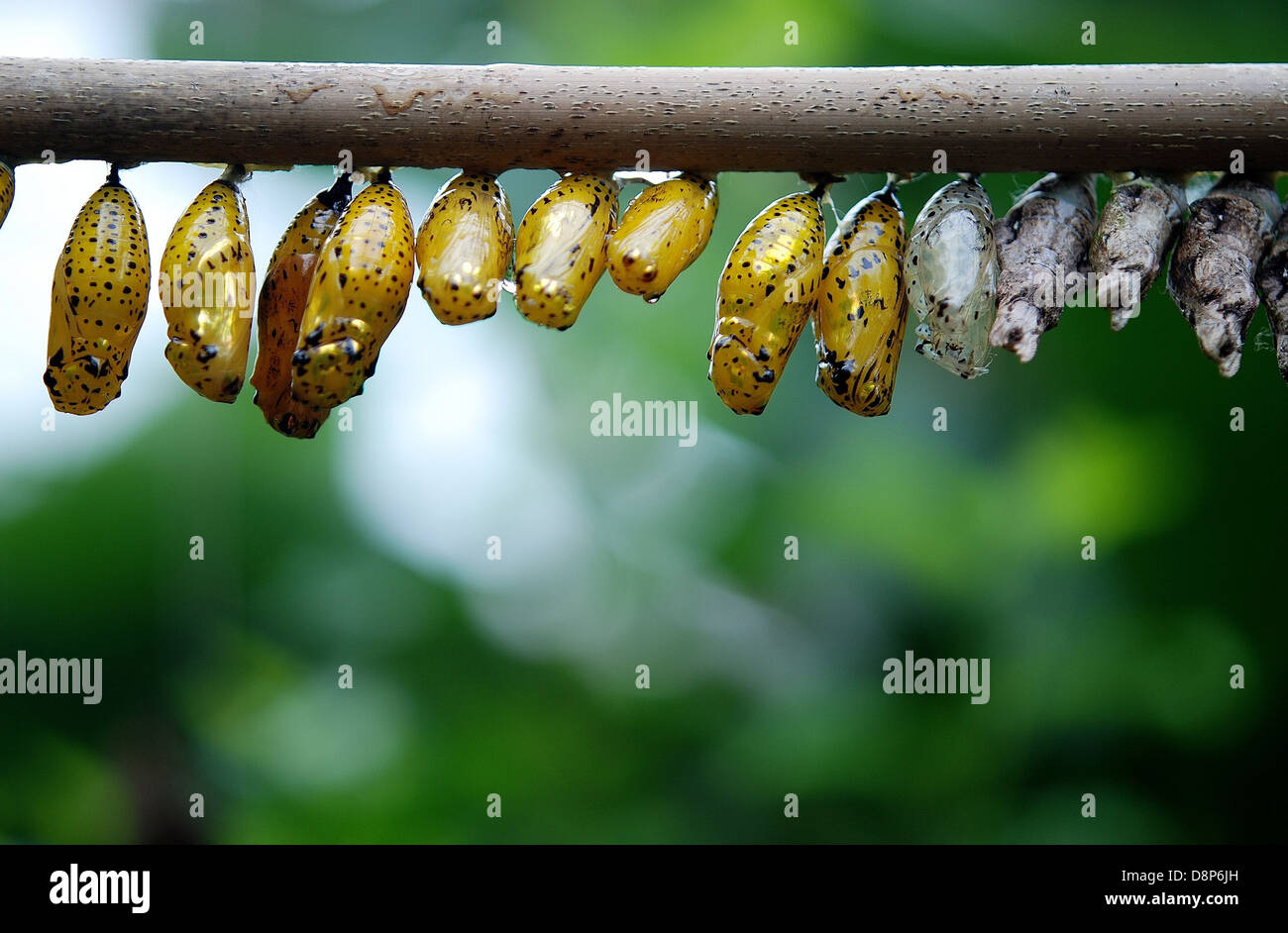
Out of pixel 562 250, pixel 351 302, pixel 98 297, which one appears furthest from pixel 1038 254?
pixel 98 297

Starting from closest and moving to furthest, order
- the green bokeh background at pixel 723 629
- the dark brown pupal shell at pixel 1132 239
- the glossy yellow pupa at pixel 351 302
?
the glossy yellow pupa at pixel 351 302 → the dark brown pupal shell at pixel 1132 239 → the green bokeh background at pixel 723 629

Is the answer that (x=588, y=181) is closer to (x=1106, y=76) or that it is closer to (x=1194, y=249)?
(x=1106, y=76)

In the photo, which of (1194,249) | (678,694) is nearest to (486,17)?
(678,694)

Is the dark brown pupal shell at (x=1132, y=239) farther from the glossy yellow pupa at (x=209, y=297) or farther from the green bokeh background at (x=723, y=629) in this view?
the green bokeh background at (x=723, y=629)

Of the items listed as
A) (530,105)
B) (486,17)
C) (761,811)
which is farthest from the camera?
(486,17)

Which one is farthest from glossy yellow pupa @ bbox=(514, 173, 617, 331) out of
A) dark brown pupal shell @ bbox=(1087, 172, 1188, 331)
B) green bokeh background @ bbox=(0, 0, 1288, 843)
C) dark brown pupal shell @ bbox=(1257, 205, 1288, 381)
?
green bokeh background @ bbox=(0, 0, 1288, 843)

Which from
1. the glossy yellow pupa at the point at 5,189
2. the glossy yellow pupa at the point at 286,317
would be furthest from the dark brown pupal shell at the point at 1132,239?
the glossy yellow pupa at the point at 5,189
